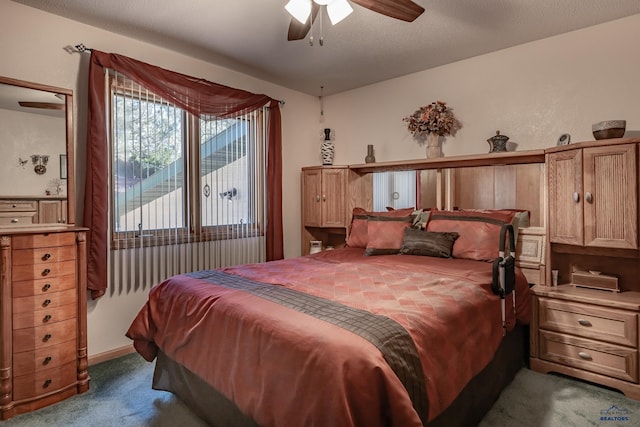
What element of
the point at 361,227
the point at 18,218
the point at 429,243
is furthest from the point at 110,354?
the point at 429,243

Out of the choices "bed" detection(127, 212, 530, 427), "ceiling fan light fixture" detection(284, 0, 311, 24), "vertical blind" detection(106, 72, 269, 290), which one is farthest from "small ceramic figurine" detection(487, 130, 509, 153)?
"vertical blind" detection(106, 72, 269, 290)

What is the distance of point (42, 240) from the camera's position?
7.29 feet

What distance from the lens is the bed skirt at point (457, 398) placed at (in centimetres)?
168

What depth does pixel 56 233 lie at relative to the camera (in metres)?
2.28

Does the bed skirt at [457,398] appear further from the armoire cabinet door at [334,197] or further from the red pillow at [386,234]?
the armoire cabinet door at [334,197]

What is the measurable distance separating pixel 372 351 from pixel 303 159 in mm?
3462

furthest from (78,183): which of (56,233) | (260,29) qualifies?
(260,29)

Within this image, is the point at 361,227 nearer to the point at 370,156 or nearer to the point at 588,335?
the point at 370,156

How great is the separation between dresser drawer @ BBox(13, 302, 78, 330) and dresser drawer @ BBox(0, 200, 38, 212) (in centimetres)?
71

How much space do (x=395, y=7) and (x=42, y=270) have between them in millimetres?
2645

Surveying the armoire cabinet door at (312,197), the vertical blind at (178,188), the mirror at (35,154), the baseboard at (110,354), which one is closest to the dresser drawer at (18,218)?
the mirror at (35,154)

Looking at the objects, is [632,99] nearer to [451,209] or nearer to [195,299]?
[451,209]

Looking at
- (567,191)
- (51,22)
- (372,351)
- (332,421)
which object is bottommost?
(332,421)

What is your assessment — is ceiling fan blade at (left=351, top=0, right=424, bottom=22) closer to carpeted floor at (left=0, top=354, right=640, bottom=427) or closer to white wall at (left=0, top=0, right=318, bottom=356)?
white wall at (left=0, top=0, right=318, bottom=356)
